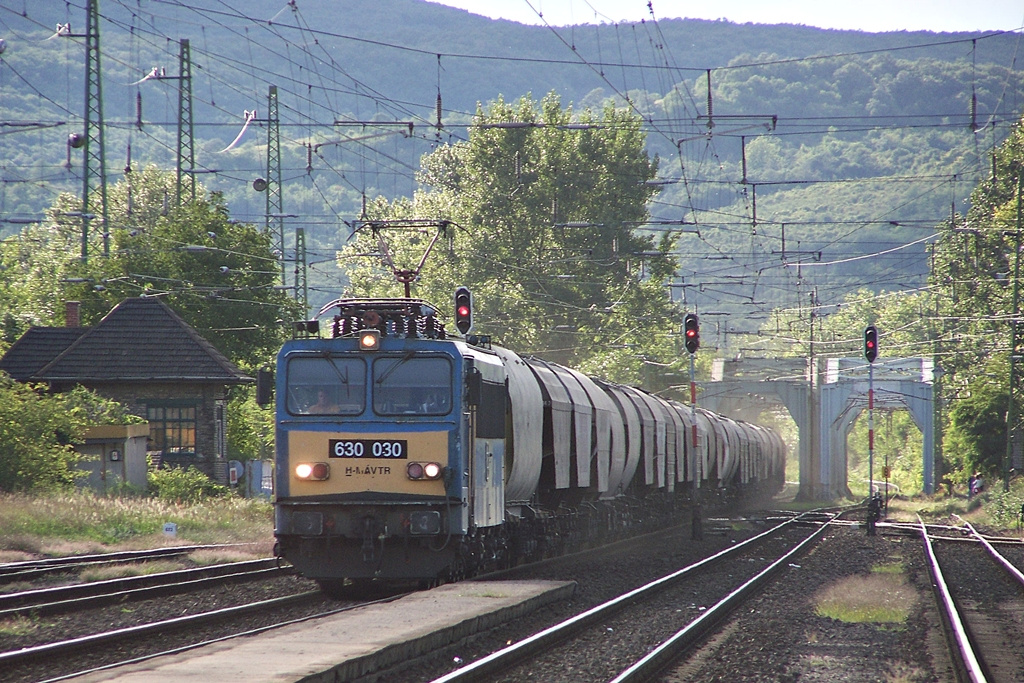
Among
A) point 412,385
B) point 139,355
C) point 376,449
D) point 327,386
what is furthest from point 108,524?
point 412,385

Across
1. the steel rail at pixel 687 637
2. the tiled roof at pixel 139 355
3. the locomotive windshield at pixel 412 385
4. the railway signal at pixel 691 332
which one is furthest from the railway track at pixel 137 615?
the tiled roof at pixel 139 355

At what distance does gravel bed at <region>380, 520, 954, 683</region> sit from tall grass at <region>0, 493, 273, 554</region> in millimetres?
9334

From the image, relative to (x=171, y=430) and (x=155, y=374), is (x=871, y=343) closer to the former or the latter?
(x=155, y=374)

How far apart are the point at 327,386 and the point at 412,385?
1.03m

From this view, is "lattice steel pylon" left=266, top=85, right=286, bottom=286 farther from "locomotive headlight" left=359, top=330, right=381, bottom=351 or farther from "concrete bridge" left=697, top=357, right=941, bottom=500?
"concrete bridge" left=697, top=357, right=941, bottom=500

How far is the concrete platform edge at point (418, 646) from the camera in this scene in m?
8.10

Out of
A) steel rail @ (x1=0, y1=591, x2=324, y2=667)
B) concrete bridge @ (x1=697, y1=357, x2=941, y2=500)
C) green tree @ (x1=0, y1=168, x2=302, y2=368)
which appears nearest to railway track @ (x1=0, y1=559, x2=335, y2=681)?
steel rail @ (x1=0, y1=591, x2=324, y2=667)

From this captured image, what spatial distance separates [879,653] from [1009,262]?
53587 mm

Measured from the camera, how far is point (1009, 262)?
59688 mm

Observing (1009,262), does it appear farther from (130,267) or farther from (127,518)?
(127,518)

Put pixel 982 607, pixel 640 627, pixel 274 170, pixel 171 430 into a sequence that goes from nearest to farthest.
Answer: pixel 640 627 < pixel 982 607 < pixel 171 430 < pixel 274 170

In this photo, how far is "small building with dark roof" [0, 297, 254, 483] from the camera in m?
34.4

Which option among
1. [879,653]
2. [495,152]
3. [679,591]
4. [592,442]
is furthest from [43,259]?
[879,653]

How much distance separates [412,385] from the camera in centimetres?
1395
